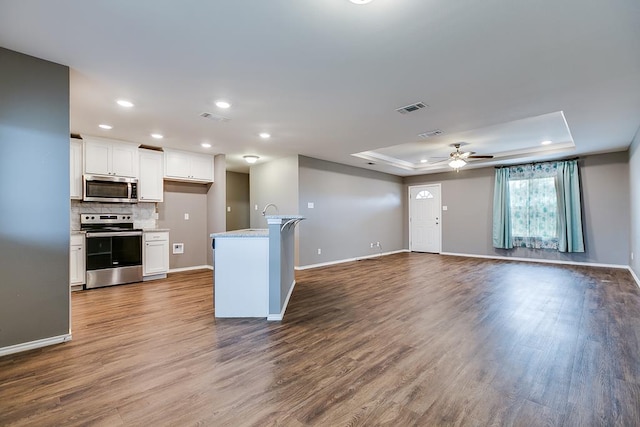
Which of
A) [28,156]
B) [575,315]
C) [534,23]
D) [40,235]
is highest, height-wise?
[534,23]

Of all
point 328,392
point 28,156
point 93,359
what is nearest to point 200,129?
point 28,156

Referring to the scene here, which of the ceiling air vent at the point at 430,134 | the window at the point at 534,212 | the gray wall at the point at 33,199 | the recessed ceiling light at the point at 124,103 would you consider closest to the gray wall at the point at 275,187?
the ceiling air vent at the point at 430,134

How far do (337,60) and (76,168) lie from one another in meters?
4.69

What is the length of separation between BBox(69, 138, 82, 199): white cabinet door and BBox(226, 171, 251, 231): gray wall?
413cm

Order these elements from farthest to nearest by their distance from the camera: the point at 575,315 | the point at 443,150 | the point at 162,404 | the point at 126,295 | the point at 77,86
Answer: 1. the point at 443,150
2. the point at 126,295
3. the point at 575,315
4. the point at 77,86
5. the point at 162,404

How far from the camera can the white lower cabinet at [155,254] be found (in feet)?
17.2

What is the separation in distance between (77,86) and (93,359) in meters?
2.68

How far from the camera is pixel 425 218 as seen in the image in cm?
912

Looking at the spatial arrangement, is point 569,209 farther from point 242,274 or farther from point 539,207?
point 242,274

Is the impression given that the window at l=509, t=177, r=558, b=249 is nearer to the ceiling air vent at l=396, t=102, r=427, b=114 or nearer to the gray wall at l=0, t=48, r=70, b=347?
the ceiling air vent at l=396, t=102, r=427, b=114

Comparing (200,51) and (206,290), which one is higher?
(200,51)

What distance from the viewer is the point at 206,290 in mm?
4566

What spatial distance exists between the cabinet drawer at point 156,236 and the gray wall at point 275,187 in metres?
2.18

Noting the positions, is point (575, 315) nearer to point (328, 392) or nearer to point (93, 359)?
point (328, 392)
